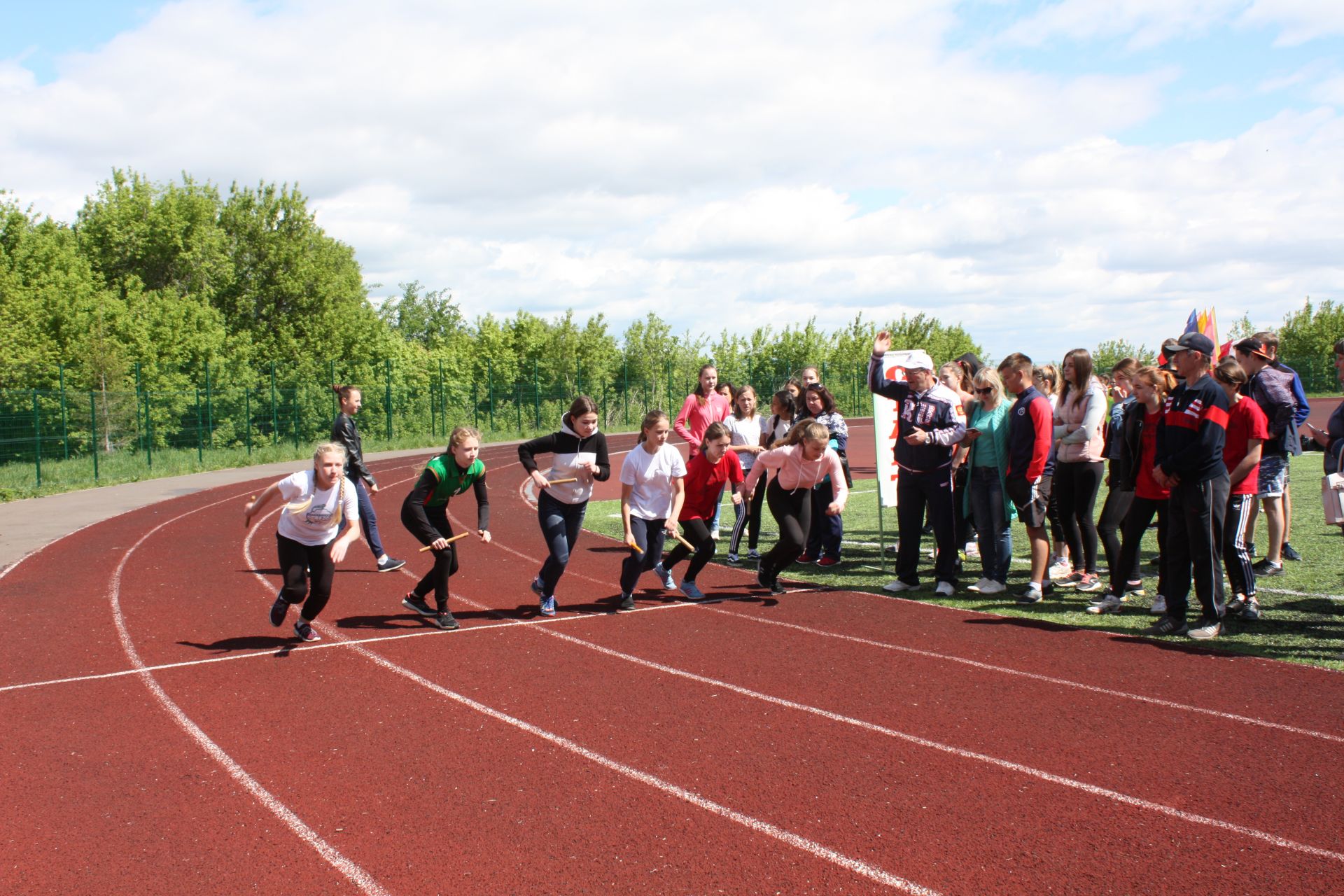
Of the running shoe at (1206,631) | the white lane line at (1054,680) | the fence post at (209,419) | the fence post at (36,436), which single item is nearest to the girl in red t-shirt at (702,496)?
the white lane line at (1054,680)

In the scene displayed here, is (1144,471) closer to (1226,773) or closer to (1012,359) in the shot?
(1012,359)

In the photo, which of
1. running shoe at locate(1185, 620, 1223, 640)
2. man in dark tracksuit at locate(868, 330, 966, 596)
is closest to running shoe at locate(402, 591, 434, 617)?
man in dark tracksuit at locate(868, 330, 966, 596)

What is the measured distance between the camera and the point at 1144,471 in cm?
736

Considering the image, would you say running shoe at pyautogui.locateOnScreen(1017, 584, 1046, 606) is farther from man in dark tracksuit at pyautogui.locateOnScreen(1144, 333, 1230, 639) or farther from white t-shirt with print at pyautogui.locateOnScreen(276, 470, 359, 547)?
white t-shirt with print at pyautogui.locateOnScreen(276, 470, 359, 547)

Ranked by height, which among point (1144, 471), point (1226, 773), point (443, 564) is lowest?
point (1226, 773)

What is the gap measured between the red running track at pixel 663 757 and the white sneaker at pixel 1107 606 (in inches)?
26.3

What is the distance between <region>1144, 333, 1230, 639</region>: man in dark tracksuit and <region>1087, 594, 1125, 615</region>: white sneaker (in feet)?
2.28

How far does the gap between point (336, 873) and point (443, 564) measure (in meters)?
4.03

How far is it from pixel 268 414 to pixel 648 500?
2412cm

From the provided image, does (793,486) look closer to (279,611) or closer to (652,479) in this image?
(652,479)

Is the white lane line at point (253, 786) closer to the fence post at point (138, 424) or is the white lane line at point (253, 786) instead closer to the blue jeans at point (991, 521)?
the blue jeans at point (991, 521)

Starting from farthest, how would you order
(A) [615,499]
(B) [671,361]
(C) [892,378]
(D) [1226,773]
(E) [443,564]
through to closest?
(B) [671,361] < (A) [615,499] < (C) [892,378] < (E) [443,564] < (D) [1226,773]

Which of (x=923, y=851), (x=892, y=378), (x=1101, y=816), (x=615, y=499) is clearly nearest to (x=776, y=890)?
(x=923, y=851)

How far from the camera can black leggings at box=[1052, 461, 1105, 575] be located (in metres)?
8.20
